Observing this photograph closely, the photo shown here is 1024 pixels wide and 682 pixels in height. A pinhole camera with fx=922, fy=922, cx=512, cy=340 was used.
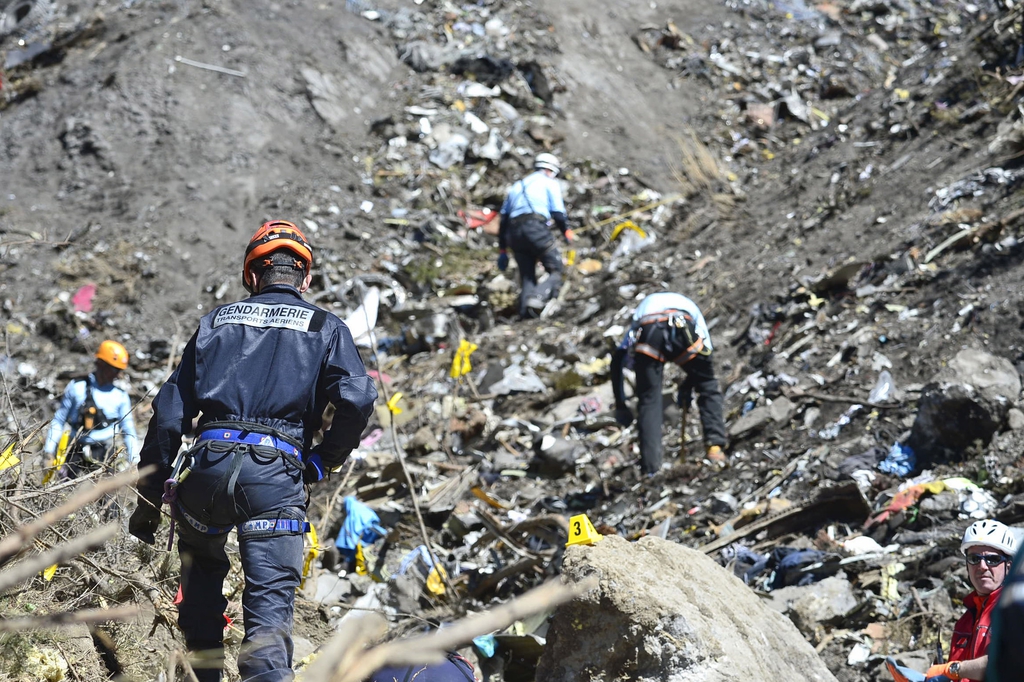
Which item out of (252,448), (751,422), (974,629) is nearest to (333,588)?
(252,448)

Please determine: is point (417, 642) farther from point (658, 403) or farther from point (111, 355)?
point (111, 355)

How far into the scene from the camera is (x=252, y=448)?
→ 9.44ft

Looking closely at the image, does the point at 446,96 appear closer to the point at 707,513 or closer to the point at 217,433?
the point at 707,513

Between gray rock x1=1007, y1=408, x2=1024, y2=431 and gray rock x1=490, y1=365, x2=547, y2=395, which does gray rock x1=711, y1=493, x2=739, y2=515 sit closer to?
gray rock x1=1007, y1=408, x2=1024, y2=431

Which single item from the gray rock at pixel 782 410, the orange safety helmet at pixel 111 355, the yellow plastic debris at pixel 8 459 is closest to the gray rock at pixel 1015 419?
the gray rock at pixel 782 410

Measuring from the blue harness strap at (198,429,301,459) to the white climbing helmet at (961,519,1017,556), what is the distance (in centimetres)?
228

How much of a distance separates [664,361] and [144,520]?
11.9 ft

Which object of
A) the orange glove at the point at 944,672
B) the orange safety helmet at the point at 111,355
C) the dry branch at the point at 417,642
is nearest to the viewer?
the dry branch at the point at 417,642

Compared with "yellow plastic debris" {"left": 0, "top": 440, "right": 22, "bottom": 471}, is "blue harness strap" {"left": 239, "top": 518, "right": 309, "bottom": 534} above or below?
above

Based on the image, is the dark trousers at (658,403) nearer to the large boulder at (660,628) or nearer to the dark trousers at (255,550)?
the large boulder at (660,628)

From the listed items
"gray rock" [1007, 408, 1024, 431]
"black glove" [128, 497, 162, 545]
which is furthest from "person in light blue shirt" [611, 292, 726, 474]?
"black glove" [128, 497, 162, 545]

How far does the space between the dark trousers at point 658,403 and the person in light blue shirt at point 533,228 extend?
314 cm

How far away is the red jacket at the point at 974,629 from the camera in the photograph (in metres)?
2.92

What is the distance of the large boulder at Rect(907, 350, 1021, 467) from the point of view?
4.89 m
